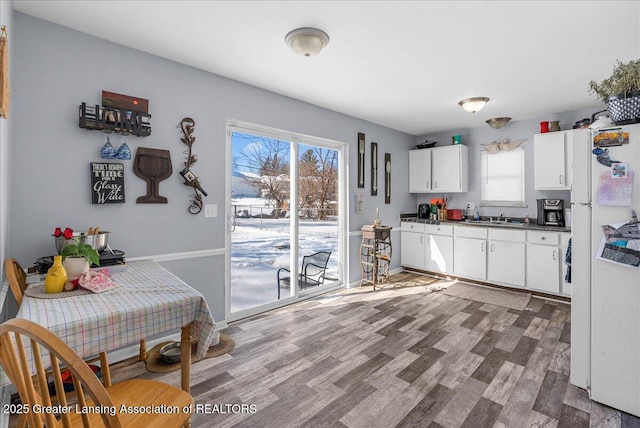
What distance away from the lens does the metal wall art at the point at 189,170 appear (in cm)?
283

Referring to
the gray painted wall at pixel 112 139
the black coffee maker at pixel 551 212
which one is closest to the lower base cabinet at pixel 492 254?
the black coffee maker at pixel 551 212

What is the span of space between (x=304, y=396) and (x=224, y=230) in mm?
1766

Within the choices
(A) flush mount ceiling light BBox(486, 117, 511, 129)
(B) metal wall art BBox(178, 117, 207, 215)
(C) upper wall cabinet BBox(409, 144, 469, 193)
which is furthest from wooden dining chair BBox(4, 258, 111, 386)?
(A) flush mount ceiling light BBox(486, 117, 511, 129)

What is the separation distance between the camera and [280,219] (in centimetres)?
383

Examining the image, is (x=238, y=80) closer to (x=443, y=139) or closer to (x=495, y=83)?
(x=495, y=83)

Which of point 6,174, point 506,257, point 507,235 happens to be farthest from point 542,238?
point 6,174

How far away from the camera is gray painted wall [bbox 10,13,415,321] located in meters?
2.12

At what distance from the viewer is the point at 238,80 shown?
322 centimetres

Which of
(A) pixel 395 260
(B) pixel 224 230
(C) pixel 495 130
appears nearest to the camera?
A: (B) pixel 224 230

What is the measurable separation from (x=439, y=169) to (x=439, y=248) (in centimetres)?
141

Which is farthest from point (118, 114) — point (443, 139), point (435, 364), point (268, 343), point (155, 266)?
point (443, 139)

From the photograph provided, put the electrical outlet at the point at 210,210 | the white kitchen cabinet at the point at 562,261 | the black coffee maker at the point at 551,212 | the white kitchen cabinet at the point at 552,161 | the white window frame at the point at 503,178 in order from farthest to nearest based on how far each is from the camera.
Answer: the white window frame at the point at 503,178
the black coffee maker at the point at 551,212
the white kitchen cabinet at the point at 552,161
the white kitchen cabinet at the point at 562,261
the electrical outlet at the point at 210,210

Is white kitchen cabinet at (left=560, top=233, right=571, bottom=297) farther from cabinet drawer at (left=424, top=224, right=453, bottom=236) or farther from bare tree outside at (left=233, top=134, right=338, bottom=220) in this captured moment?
bare tree outside at (left=233, top=134, right=338, bottom=220)

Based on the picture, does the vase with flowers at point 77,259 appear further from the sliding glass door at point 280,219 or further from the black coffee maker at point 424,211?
the black coffee maker at point 424,211
